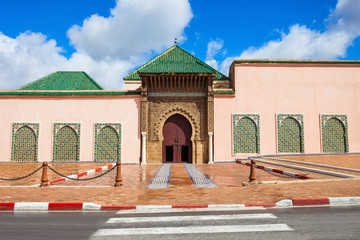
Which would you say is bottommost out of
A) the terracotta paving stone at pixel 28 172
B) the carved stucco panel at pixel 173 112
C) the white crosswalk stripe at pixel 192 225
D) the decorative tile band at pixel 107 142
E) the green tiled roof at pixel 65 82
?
the terracotta paving stone at pixel 28 172

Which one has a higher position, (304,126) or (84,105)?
(84,105)

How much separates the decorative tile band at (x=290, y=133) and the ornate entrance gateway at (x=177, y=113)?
14.2 feet

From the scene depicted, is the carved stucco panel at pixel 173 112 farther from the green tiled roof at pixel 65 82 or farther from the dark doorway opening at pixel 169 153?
the green tiled roof at pixel 65 82

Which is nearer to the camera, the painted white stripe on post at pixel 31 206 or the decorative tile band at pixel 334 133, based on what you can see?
the painted white stripe on post at pixel 31 206

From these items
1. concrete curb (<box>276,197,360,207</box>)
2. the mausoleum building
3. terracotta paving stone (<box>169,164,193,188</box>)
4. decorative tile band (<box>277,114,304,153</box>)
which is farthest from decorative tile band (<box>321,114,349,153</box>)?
concrete curb (<box>276,197,360,207</box>)

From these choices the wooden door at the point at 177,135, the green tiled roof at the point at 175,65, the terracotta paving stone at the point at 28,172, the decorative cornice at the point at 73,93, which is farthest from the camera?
the wooden door at the point at 177,135

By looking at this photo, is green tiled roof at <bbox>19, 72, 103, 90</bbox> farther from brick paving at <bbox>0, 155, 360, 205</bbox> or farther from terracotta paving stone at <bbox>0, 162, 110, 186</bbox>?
brick paving at <bbox>0, 155, 360, 205</bbox>

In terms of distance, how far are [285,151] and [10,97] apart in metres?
17.3

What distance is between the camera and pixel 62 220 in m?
4.09

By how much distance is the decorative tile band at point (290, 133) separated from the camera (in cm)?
1603

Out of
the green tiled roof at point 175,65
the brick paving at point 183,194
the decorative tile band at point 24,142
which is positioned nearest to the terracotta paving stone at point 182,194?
the brick paving at point 183,194

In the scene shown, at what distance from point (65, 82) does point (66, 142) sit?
5.30 metres

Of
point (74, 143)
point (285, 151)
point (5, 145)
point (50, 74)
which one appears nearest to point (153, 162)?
point (74, 143)

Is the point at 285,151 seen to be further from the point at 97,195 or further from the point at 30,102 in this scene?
the point at 30,102
